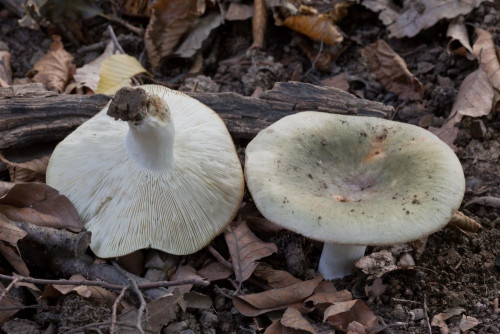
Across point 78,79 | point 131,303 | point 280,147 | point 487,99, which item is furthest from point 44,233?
point 487,99

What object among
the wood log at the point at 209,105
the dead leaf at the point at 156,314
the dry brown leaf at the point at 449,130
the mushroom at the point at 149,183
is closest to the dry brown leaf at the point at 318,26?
the wood log at the point at 209,105

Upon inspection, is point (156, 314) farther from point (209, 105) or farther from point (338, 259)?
point (209, 105)

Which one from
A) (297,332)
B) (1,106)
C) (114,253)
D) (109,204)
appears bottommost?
(297,332)

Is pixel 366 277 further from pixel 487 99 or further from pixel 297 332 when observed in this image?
pixel 487 99

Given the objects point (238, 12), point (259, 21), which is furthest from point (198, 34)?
point (259, 21)

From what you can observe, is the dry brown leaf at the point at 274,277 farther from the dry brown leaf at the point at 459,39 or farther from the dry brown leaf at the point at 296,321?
the dry brown leaf at the point at 459,39
